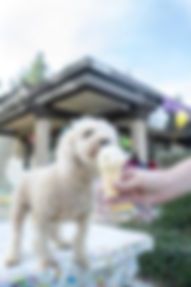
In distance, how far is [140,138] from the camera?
0.50 meters

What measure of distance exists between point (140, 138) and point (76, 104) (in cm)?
9

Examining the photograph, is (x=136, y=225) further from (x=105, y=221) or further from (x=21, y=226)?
(x=21, y=226)

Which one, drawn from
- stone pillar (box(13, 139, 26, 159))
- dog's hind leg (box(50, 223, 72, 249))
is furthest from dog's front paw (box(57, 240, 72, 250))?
stone pillar (box(13, 139, 26, 159))

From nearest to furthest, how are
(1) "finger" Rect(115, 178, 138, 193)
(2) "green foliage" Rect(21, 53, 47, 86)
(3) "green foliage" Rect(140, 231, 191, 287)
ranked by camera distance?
(1) "finger" Rect(115, 178, 138, 193)
(2) "green foliage" Rect(21, 53, 47, 86)
(3) "green foliage" Rect(140, 231, 191, 287)

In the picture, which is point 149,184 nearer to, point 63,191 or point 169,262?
point 63,191

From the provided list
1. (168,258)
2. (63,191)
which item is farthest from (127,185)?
(168,258)

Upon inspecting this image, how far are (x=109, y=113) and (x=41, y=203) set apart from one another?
0.50 ft

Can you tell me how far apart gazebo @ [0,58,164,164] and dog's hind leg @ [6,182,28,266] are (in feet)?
0.18

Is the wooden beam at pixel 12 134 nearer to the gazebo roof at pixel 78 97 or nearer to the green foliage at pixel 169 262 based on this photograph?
the gazebo roof at pixel 78 97

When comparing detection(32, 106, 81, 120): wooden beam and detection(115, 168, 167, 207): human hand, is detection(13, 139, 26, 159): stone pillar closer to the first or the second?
detection(32, 106, 81, 120): wooden beam

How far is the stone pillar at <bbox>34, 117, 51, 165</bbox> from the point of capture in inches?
17.4

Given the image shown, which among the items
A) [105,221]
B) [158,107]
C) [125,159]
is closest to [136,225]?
[105,221]

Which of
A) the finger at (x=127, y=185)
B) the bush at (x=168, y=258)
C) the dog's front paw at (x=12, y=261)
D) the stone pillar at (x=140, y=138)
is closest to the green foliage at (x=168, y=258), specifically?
the bush at (x=168, y=258)

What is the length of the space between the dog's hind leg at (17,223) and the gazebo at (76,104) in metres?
0.06
